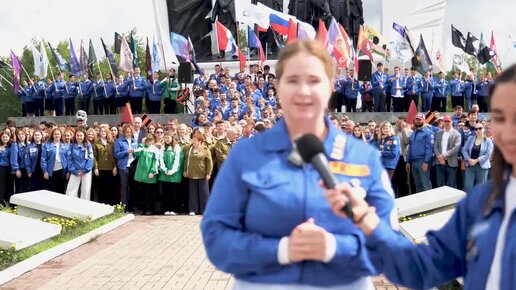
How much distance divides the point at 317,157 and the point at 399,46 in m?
23.1

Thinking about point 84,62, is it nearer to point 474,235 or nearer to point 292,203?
point 292,203

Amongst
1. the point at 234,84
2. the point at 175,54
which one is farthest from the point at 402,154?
the point at 175,54

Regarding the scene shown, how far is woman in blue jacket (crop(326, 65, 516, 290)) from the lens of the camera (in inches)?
70.9

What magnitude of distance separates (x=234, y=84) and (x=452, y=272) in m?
17.5

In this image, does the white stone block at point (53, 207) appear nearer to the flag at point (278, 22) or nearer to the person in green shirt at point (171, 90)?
the flag at point (278, 22)

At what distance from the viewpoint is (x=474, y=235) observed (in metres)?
1.90

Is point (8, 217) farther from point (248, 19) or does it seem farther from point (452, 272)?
point (248, 19)

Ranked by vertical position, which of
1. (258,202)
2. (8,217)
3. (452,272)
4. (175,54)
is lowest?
(8,217)

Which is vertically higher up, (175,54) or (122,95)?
(175,54)

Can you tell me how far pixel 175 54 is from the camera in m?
25.6

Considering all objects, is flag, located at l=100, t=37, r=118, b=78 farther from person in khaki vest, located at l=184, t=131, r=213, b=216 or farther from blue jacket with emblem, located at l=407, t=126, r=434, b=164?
blue jacket with emblem, located at l=407, t=126, r=434, b=164

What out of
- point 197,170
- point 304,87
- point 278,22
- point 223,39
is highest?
point 278,22

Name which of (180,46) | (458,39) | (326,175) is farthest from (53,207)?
(458,39)

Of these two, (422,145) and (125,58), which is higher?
(125,58)
